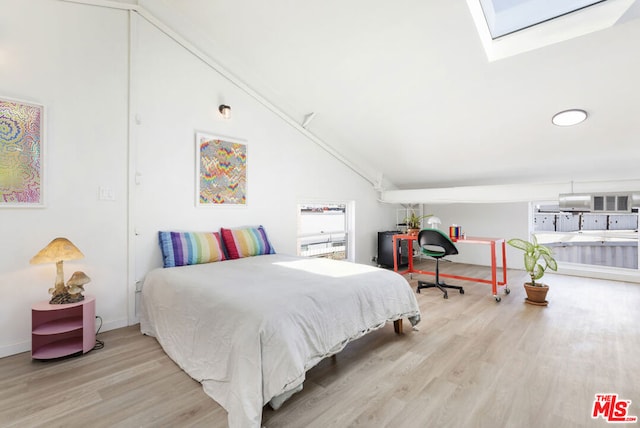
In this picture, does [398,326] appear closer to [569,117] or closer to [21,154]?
[569,117]

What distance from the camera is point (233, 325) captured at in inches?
65.0

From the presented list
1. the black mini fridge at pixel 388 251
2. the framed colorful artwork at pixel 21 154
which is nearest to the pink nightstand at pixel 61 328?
the framed colorful artwork at pixel 21 154

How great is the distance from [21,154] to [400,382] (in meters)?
3.19

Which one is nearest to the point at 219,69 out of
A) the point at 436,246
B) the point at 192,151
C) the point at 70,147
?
the point at 192,151

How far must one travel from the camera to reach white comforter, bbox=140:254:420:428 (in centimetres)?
150

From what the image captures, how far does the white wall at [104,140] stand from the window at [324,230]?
110cm

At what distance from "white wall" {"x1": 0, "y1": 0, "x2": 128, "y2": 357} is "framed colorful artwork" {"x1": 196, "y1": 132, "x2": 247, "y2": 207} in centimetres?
71

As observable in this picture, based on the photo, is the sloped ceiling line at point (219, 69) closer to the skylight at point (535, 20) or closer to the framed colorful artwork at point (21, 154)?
the framed colorful artwork at point (21, 154)

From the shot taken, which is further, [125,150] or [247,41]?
[247,41]

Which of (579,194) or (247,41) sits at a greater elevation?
(247,41)

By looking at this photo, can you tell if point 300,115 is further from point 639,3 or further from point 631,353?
point 631,353

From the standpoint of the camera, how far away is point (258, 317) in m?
1.57

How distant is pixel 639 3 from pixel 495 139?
6.15ft

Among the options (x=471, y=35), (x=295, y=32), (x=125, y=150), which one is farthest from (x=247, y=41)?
(x=471, y=35)
